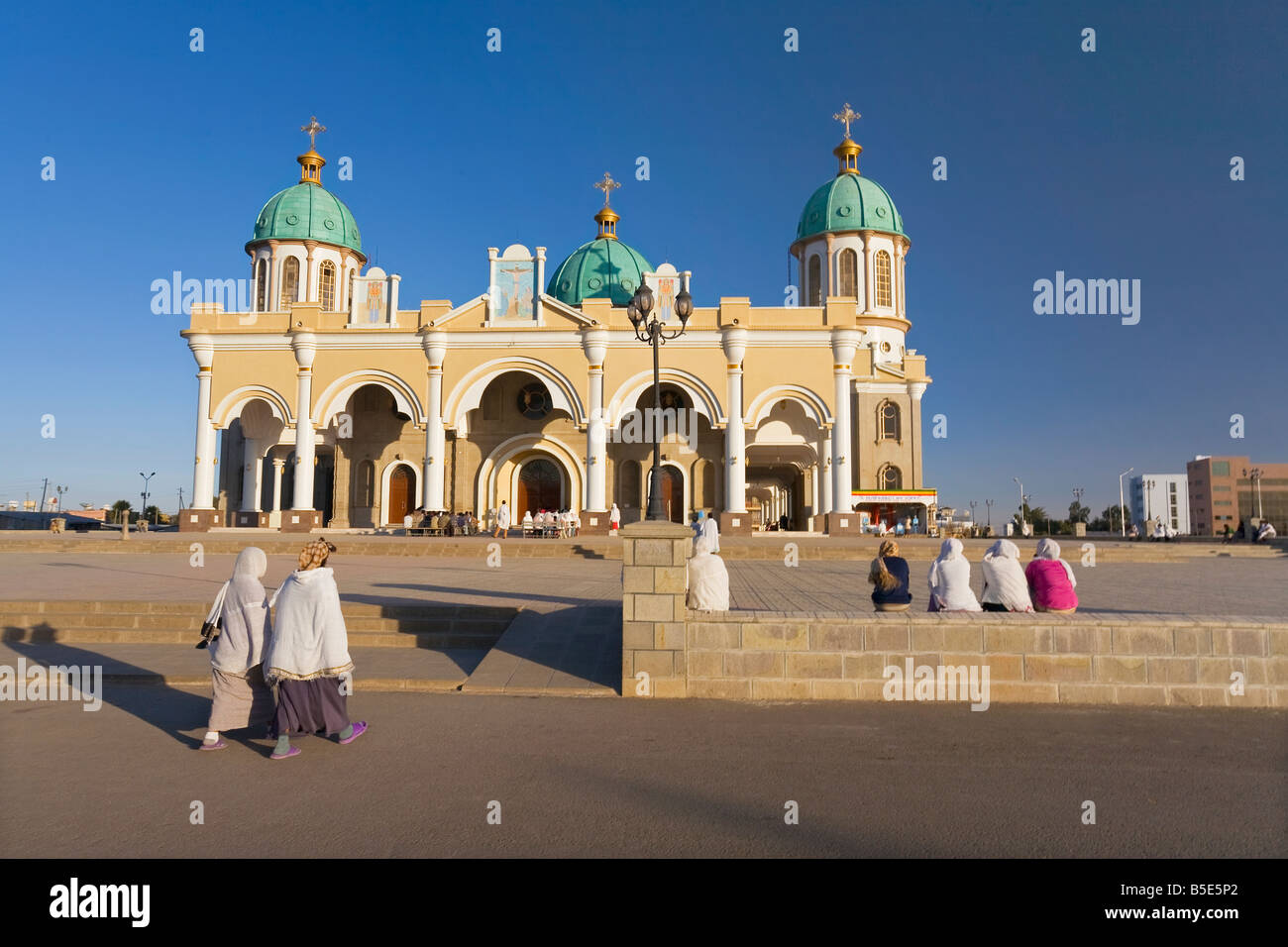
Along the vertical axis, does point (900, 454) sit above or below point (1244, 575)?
above

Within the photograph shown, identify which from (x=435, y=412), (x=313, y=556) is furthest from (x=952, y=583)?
(x=435, y=412)

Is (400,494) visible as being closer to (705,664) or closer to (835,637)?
(705,664)

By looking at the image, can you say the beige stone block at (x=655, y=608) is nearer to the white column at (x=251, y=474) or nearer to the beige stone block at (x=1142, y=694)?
the beige stone block at (x=1142, y=694)

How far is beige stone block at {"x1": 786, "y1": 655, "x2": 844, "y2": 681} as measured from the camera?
5910mm

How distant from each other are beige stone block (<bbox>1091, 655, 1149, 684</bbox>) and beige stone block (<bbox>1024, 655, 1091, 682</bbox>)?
0.07 meters

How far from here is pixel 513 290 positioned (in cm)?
2745

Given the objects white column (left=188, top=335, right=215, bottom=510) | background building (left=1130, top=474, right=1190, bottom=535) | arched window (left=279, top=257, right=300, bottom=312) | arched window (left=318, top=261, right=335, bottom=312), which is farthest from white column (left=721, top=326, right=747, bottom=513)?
background building (left=1130, top=474, right=1190, bottom=535)

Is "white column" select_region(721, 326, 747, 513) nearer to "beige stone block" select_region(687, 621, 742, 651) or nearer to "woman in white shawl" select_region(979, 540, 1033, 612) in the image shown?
"woman in white shawl" select_region(979, 540, 1033, 612)

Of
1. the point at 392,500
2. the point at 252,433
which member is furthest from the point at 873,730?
the point at 252,433

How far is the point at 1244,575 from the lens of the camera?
14.9m
